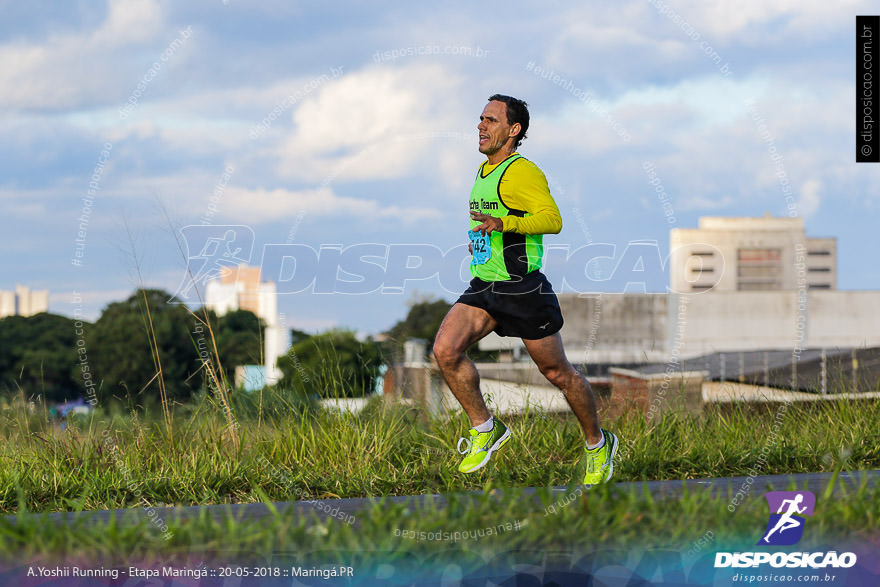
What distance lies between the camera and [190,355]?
179 ft

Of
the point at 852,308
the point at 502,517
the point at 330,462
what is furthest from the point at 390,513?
the point at 852,308

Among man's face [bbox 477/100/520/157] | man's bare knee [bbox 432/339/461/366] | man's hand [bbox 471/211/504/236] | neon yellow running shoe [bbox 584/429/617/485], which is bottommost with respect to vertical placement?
neon yellow running shoe [bbox 584/429/617/485]

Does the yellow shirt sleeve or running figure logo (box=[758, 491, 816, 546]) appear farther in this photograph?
the yellow shirt sleeve

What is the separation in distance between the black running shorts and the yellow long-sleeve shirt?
287 mm

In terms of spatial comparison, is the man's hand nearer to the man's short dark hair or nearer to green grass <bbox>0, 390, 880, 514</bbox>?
the man's short dark hair

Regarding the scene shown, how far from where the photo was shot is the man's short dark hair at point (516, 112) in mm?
5219

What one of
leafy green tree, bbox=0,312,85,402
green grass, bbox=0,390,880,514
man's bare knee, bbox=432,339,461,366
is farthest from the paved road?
leafy green tree, bbox=0,312,85,402

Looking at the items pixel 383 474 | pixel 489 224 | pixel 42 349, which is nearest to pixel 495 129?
pixel 489 224

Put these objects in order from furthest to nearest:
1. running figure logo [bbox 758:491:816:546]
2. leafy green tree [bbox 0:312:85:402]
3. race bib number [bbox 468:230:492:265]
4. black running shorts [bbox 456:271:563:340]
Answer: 1. leafy green tree [bbox 0:312:85:402]
2. race bib number [bbox 468:230:492:265]
3. black running shorts [bbox 456:271:563:340]
4. running figure logo [bbox 758:491:816:546]

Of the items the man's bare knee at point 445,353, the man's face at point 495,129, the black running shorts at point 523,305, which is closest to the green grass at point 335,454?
the man's bare knee at point 445,353

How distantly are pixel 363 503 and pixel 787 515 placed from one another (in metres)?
1.95

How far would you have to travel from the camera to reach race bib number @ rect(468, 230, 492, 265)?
16.7 ft

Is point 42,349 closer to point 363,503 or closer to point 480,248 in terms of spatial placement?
point 480,248

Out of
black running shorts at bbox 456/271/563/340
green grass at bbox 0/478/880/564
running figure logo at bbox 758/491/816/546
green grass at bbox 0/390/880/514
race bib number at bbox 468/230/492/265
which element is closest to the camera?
green grass at bbox 0/478/880/564
